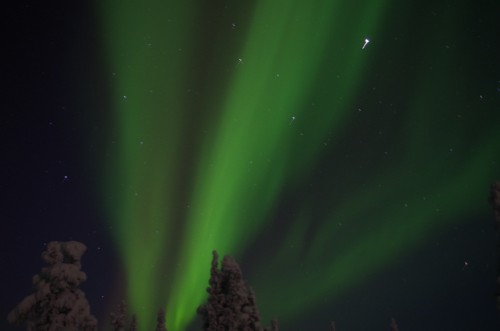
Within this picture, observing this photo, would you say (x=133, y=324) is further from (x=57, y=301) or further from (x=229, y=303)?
(x=57, y=301)

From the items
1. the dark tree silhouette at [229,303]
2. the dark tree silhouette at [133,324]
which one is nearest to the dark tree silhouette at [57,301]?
the dark tree silhouette at [229,303]

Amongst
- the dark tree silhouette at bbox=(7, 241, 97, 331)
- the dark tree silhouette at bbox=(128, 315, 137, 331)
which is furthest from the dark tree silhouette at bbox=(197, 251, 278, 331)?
the dark tree silhouette at bbox=(128, 315, 137, 331)

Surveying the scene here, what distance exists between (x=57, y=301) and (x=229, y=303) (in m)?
9.79

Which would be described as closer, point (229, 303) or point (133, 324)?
point (229, 303)

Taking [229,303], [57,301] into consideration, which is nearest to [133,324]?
[229,303]

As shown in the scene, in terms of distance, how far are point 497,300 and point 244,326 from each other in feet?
44.7

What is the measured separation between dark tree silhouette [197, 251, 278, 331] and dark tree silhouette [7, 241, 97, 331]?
286 inches

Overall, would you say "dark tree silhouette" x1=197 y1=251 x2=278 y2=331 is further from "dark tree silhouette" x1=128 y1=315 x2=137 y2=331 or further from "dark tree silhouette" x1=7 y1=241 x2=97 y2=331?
"dark tree silhouette" x1=128 y1=315 x2=137 y2=331

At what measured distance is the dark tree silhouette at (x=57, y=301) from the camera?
1909cm

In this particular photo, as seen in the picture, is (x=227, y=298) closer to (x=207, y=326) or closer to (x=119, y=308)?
(x=207, y=326)

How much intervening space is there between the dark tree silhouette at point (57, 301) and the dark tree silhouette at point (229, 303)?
7.28 meters

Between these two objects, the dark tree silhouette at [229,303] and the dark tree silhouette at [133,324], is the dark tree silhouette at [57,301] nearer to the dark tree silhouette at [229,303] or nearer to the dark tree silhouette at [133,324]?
the dark tree silhouette at [229,303]

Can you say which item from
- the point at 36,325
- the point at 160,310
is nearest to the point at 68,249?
the point at 36,325

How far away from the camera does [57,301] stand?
19.2 metres
